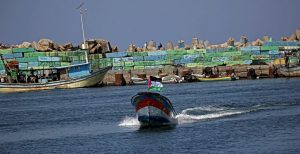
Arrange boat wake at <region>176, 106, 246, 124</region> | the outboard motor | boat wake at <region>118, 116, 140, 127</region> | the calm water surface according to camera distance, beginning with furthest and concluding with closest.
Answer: the outboard motor, boat wake at <region>176, 106, 246, 124</region>, boat wake at <region>118, 116, 140, 127</region>, the calm water surface

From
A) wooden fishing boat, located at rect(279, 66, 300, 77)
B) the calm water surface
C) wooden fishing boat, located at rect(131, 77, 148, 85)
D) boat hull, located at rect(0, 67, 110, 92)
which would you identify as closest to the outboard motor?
wooden fishing boat, located at rect(279, 66, 300, 77)

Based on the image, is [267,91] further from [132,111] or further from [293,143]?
[293,143]

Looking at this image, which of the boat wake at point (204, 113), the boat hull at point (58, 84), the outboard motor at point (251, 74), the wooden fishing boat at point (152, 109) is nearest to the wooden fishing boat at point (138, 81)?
the boat hull at point (58, 84)

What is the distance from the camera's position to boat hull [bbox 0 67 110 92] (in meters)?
89.5

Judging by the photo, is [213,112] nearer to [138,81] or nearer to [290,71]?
[290,71]

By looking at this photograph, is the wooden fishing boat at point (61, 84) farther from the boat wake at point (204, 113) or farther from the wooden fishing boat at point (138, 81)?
the boat wake at point (204, 113)

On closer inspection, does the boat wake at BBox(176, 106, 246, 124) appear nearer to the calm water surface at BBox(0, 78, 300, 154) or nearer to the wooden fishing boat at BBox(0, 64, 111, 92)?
the calm water surface at BBox(0, 78, 300, 154)

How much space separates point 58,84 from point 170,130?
5403 centimetres

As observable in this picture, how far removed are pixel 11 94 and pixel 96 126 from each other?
4808 centimetres

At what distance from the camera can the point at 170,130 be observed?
37219 mm

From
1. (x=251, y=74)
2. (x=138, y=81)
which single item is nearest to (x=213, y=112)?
(x=251, y=74)

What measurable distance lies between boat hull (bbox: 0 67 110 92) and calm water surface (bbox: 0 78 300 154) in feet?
94.4

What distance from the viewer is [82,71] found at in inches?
3600

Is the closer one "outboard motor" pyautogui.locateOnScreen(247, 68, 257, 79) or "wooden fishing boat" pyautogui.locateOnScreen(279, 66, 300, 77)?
"wooden fishing boat" pyautogui.locateOnScreen(279, 66, 300, 77)
